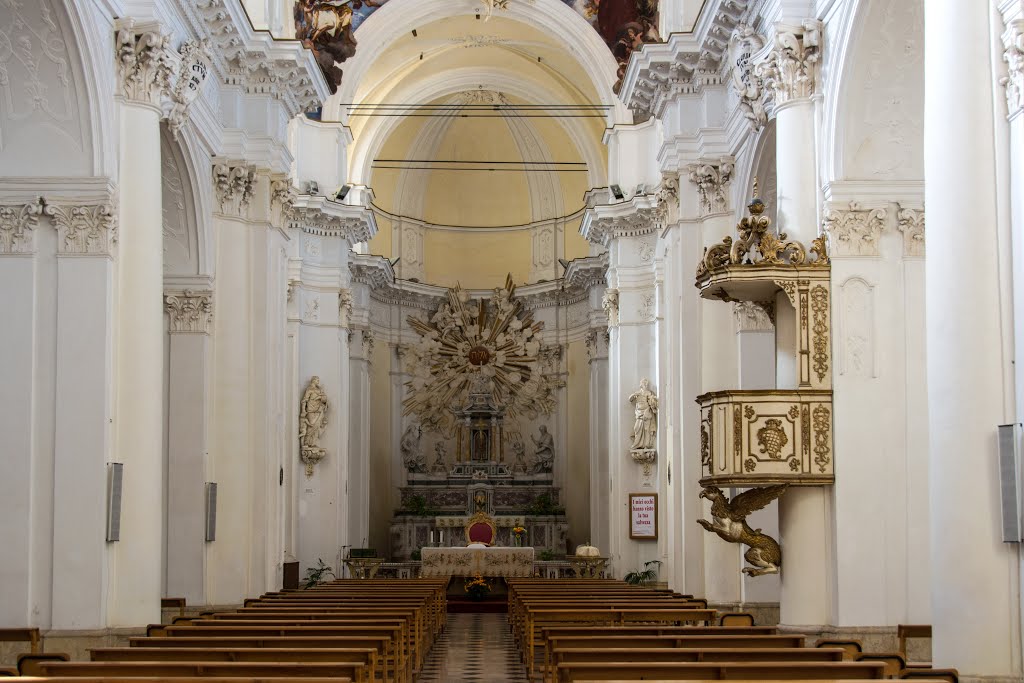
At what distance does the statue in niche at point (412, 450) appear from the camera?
34969 millimetres

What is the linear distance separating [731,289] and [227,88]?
9070 millimetres

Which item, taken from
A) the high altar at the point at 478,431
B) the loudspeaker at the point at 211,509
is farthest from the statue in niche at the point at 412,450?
the loudspeaker at the point at 211,509

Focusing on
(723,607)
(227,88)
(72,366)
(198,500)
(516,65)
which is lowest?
(723,607)

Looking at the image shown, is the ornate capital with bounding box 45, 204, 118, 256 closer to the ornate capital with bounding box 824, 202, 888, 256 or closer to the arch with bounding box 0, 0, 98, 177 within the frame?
the arch with bounding box 0, 0, 98, 177

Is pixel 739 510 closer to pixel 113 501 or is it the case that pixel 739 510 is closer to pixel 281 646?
pixel 281 646

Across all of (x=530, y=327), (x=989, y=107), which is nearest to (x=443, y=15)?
(x=530, y=327)

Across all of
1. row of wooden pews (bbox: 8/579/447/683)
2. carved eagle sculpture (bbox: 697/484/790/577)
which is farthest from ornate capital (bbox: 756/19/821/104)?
row of wooden pews (bbox: 8/579/447/683)

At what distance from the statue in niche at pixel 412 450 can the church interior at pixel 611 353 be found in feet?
18.2

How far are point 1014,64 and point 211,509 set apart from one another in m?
12.3

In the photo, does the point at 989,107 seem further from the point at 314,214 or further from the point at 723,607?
the point at 314,214

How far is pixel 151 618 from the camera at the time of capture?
14.1 m

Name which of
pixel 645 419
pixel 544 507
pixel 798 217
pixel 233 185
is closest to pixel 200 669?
pixel 798 217

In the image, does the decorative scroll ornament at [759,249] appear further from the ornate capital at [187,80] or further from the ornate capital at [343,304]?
the ornate capital at [343,304]

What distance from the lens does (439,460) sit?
3566cm
